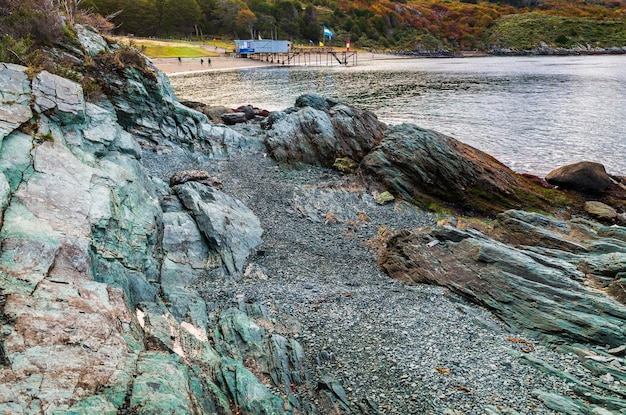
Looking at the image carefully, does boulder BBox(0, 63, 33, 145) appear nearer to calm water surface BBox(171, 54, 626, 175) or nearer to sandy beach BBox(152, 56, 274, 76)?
calm water surface BBox(171, 54, 626, 175)

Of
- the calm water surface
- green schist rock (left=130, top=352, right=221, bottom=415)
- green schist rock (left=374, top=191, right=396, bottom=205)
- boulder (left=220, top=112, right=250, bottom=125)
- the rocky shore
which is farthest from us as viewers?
boulder (left=220, top=112, right=250, bottom=125)

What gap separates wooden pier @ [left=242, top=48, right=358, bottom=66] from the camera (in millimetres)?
121875

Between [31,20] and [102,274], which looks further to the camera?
[31,20]

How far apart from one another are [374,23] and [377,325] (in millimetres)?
183394

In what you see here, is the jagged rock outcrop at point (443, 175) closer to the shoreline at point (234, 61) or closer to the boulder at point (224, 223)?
the boulder at point (224, 223)

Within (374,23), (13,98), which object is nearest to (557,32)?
(374,23)

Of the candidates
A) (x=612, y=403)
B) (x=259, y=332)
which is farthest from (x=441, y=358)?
(x=259, y=332)

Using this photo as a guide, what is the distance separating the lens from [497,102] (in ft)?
169

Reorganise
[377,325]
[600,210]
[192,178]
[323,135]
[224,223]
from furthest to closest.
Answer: [323,135], [600,210], [192,178], [224,223], [377,325]

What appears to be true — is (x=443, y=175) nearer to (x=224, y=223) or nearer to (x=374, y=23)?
(x=224, y=223)

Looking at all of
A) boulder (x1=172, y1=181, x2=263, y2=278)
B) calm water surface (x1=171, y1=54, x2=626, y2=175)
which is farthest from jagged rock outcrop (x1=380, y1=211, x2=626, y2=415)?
calm water surface (x1=171, y1=54, x2=626, y2=175)

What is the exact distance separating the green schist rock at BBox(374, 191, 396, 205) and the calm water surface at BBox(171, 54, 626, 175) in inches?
456

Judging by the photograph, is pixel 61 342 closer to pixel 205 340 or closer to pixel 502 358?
pixel 205 340

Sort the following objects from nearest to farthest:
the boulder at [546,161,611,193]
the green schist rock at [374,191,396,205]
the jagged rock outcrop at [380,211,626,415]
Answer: the jagged rock outcrop at [380,211,626,415] → the green schist rock at [374,191,396,205] → the boulder at [546,161,611,193]
